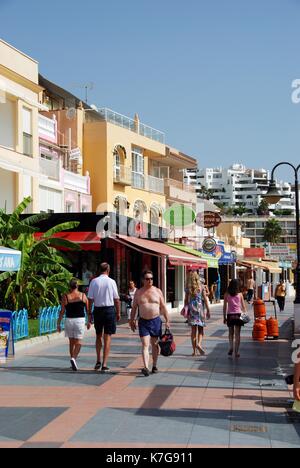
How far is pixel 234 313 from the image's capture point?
15.9 m

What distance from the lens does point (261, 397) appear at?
35.0 ft

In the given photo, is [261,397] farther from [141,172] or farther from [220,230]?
[220,230]

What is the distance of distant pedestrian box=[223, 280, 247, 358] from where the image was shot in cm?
1572

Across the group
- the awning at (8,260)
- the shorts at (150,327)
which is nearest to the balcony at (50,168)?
the awning at (8,260)

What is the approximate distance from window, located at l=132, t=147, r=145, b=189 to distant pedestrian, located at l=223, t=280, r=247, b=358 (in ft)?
91.0

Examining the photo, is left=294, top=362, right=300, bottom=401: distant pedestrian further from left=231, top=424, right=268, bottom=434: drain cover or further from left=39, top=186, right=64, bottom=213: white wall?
left=39, top=186, right=64, bottom=213: white wall

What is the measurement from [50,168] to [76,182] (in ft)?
13.5

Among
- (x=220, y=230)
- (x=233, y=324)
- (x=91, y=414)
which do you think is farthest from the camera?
(x=220, y=230)

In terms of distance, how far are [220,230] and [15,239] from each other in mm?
51464

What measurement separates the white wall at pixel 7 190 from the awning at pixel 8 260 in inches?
560

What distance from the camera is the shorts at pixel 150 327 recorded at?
13.0 meters

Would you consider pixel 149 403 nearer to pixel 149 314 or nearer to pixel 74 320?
pixel 149 314

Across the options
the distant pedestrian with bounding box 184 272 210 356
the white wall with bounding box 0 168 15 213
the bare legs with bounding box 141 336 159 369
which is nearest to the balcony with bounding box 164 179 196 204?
the white wall with bounding box 0 168 15 213

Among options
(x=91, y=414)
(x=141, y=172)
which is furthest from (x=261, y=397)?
(x=141, y=172)
